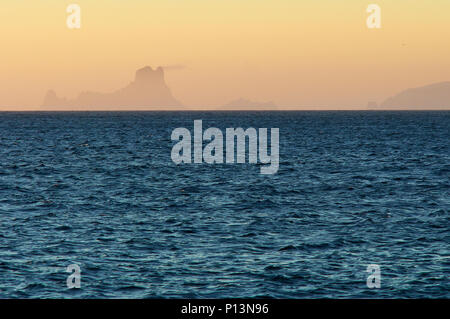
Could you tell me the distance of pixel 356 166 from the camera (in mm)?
67000

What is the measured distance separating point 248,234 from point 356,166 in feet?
129

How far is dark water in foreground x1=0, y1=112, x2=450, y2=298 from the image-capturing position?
22281 millimetres

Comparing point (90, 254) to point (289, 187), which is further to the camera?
point (289, 187)

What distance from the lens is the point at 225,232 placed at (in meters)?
31.0

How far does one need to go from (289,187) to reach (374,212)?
13098 mm

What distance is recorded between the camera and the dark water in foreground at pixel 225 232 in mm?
22281

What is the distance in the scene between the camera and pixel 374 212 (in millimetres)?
37375
